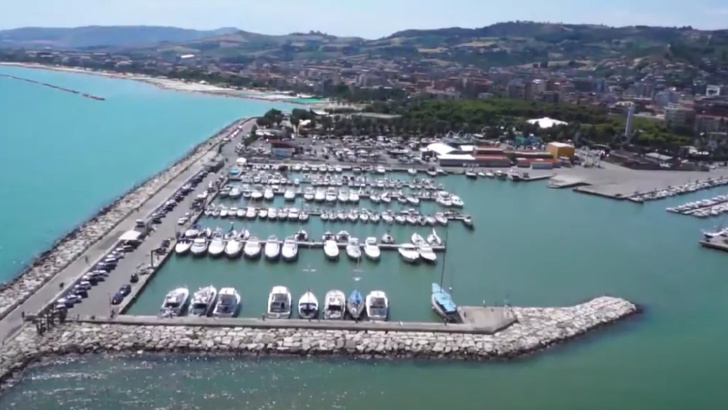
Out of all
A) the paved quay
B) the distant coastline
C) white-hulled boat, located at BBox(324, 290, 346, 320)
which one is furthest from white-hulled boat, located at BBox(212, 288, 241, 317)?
the distant coastline

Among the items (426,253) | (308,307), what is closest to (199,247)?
(308,307)

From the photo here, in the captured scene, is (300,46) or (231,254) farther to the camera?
(300,46)

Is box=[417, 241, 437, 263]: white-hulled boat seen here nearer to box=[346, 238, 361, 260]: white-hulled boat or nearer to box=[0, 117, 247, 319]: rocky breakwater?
box=[346, 238, 361, 260]: white-hulled boat

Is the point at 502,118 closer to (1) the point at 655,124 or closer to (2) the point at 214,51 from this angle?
(1) the point at 655,124

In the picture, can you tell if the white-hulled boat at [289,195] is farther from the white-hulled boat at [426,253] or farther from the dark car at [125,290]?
the dark car at [125,290]

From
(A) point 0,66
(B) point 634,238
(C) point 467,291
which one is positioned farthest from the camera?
(A) point 0,66

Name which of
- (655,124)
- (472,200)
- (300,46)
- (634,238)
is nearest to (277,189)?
(472,200)
